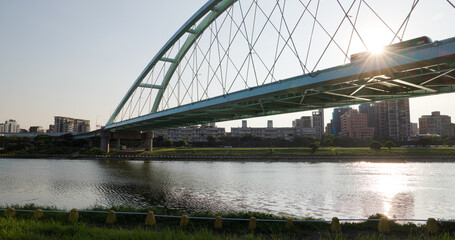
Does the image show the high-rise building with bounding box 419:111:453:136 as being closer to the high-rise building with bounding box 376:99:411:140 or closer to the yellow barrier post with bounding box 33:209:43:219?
the high-rise building with bounding box 376:99:411:140

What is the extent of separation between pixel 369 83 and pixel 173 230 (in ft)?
47.4

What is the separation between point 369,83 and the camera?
17766mm

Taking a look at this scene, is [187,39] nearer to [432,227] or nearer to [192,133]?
[432,227]

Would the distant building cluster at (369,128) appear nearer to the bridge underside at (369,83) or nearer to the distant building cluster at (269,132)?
the distant building cluster at (269,132)

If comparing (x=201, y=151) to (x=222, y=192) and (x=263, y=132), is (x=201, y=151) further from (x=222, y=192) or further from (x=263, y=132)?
(x=263, y=132)

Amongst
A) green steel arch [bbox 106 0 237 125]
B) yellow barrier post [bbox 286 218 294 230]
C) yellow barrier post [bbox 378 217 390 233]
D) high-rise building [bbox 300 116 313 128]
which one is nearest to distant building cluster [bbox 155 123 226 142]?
high-rise building [bbox 300 116 313 128]

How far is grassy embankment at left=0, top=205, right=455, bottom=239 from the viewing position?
23.6ft

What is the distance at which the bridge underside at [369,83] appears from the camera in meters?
12.8

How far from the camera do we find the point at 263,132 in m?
152

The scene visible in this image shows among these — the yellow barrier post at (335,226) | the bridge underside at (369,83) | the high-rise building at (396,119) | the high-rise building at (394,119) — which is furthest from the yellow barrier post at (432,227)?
the high-rise building at (396,119)

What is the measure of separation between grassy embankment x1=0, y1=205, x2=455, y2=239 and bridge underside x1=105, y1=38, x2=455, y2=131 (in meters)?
6.67

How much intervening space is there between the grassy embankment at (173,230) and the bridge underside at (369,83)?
667 centimetres

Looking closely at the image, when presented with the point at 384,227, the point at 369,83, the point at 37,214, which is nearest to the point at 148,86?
the point at 369,83

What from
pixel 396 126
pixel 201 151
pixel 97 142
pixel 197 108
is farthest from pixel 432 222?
pixel 396 126
